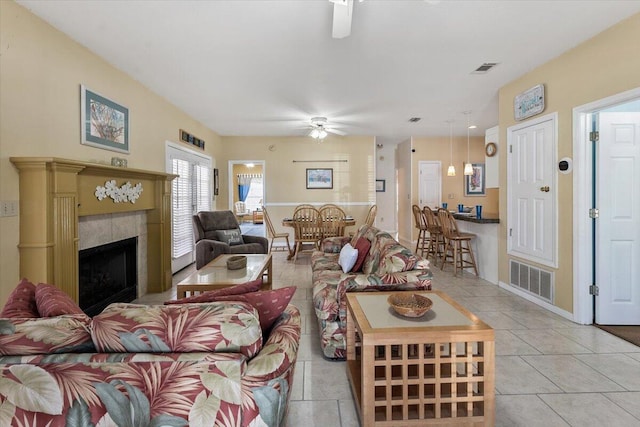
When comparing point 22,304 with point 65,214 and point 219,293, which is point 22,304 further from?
point 65,214

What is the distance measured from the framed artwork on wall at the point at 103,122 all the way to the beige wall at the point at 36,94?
53 millimetres

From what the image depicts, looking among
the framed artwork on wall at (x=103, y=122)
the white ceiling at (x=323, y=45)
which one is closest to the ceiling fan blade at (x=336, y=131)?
the white ceiling at (x=323, y=45)

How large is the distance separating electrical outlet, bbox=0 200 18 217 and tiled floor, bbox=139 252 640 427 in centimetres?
228

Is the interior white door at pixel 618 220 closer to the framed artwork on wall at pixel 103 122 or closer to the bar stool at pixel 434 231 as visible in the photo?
the bar stool at pixel 434 231

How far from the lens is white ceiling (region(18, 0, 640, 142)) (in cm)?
234

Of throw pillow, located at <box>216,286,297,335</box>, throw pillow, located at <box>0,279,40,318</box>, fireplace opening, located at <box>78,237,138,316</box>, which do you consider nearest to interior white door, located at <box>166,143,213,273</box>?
fireplace opening, located at <box>78,237,138,316</box>

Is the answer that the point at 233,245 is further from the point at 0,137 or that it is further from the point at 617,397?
the point at 617,397

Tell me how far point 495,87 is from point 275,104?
115 inches

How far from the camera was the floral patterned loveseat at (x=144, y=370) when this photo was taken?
812mm

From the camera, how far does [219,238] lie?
477 cm

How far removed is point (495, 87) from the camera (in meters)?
4.00

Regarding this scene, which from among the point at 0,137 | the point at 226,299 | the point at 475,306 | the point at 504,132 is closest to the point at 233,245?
the point at 0,137

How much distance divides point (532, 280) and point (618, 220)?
99cm

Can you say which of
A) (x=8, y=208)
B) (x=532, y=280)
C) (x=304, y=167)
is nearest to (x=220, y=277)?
(x=8, y=208)
